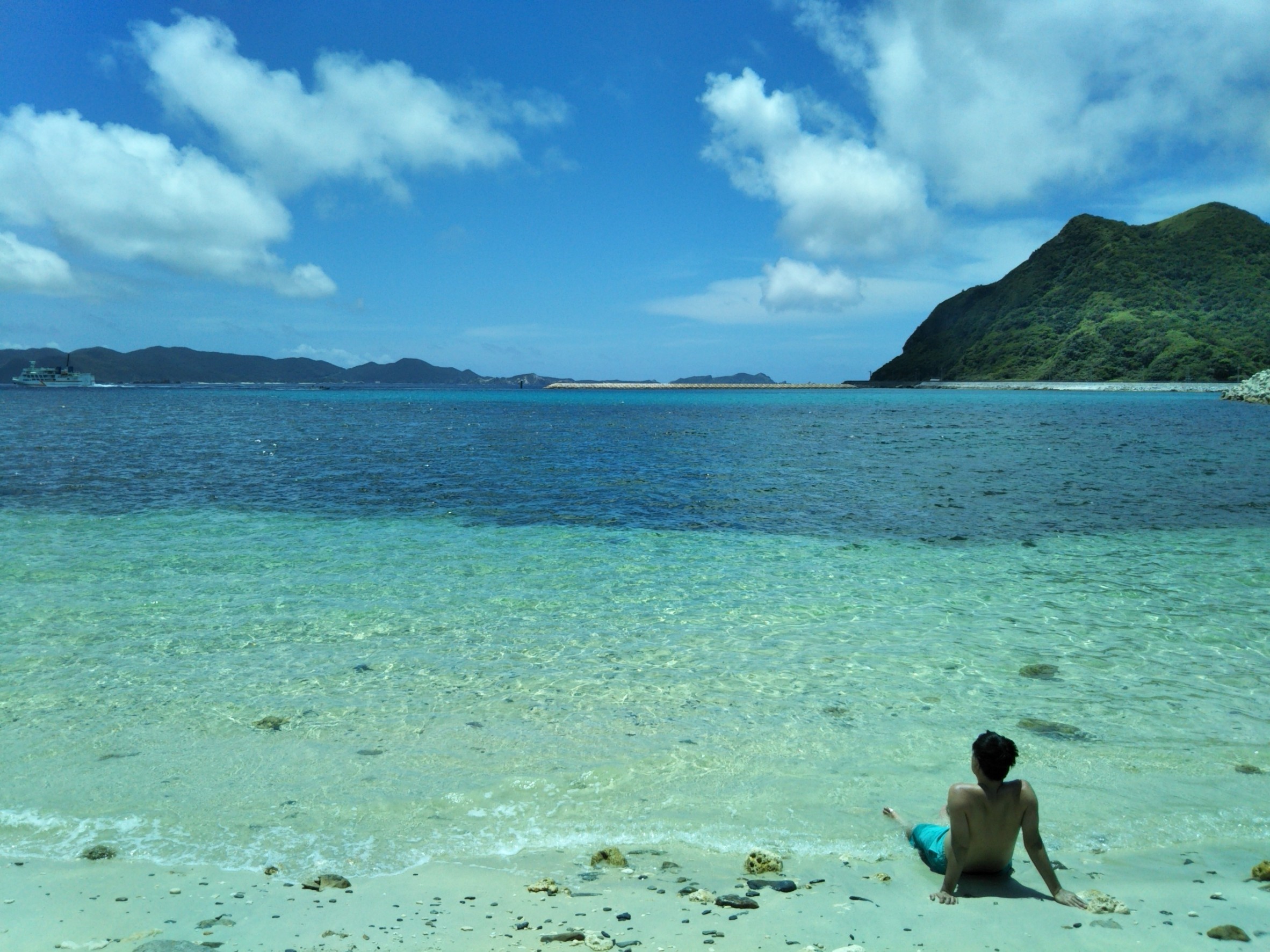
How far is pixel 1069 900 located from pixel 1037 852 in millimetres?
334

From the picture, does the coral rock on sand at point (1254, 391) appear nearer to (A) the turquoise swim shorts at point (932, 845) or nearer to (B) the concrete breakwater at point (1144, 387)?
(B) the concrete breakwater at point (1144, 387)

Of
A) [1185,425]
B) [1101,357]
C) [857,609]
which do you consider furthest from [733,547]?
[1101,357]

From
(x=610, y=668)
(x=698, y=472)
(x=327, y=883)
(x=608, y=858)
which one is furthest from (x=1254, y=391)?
(x=327, y=883)

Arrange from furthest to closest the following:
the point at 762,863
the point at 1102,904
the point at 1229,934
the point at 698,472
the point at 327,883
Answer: the point at 698,472
the point at 762,863
the point at 327,883
the point at 1102,904
the point at 1229,934

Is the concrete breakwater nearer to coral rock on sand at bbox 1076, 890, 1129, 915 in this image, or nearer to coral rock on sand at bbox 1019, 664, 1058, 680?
coral rock on sand at bbox 1019, 664, 1058, 680

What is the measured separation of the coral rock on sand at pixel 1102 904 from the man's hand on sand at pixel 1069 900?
31mm

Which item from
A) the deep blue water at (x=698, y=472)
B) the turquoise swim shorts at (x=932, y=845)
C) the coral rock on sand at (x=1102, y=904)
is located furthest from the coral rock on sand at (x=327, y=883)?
the deep blue water at (x=698, y=472)

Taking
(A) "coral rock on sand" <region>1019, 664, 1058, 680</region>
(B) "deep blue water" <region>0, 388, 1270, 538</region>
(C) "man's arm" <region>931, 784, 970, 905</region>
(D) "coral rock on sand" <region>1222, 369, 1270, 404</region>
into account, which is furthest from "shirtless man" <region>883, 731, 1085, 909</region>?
(D) "coral rock on sand" <region>1222, 369, 1270, 404</region>

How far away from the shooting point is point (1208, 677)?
9.89 metres

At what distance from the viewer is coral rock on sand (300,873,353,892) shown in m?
5.52

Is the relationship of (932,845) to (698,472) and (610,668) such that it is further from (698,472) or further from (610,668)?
(698,472)

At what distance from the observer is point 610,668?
1034 centimetres

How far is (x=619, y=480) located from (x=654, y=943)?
2676 cm

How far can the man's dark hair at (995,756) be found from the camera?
5629 mm
